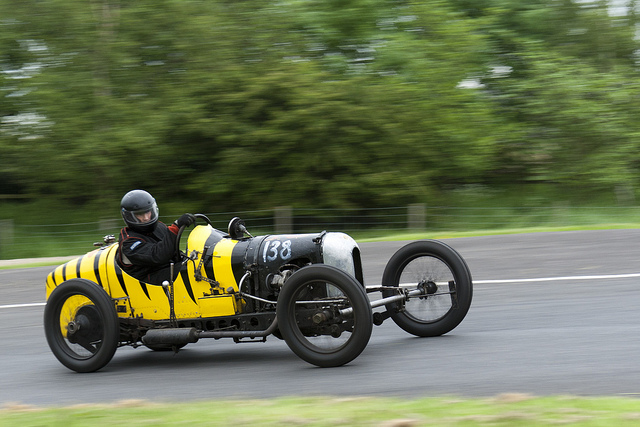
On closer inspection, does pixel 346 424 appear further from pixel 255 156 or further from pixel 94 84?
pixel 94 84

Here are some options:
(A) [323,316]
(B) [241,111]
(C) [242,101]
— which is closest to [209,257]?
(A) [323,316]

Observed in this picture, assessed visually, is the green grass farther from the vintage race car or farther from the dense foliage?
the dense foliage

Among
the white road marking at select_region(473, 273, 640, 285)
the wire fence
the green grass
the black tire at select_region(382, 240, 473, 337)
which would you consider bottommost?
the green grass

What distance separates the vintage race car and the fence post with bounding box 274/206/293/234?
11.5 m

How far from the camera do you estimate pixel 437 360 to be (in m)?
5.82

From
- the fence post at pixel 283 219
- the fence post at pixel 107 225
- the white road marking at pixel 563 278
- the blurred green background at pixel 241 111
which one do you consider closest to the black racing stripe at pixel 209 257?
the white road marking at pixel 563 278

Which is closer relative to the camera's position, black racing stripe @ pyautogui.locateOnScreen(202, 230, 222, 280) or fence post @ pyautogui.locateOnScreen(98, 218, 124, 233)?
black racing stripe @ pyautogui.locateOnScreen(202, 230, 222, 280)

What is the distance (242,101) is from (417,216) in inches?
215

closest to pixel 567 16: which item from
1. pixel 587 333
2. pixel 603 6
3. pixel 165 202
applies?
pixel 603 6

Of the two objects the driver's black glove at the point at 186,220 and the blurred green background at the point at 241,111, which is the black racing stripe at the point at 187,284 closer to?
the driver's black glove at the point at 186,220

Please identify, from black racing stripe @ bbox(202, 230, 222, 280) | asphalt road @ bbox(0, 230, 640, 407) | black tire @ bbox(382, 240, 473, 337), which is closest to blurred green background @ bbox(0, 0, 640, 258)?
asphalt road @ bbox(0, 230, 640, 407)

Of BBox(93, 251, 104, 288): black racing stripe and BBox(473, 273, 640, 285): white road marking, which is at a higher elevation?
BBox(93, 251, 104, 288): black racing stripe

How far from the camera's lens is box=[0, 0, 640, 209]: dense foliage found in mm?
19219

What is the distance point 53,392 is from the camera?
592 cm
